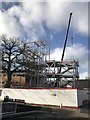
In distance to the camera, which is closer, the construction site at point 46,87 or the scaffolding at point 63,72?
the construction site at point 46,87

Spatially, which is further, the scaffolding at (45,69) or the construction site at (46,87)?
the scaffolding at (45,69)

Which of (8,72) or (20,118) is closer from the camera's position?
(20,118)

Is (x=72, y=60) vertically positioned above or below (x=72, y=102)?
above

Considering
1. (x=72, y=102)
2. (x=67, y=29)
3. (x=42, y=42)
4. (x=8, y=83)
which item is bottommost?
(x=72, y=102)

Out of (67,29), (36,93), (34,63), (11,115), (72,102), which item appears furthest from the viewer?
(67,29)

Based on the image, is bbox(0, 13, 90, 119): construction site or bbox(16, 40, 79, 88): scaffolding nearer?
bbox(0, 13, 90, 119): construction site

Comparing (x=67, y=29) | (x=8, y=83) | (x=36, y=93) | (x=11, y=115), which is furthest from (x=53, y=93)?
(x=67, y=29)

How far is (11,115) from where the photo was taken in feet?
25.7

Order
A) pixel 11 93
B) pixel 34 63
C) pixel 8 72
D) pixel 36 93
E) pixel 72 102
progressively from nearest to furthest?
pixel 72 102, pixel 36 93, pixel 11 93, pixel 8 72, pixel 34 63

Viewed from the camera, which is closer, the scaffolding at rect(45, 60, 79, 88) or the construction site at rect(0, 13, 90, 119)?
the construction site at rect(0, 13, 90, 119)

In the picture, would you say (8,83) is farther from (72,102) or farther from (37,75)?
(72,102)

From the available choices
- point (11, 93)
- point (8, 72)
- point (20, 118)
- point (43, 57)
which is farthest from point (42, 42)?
point (20, 118)

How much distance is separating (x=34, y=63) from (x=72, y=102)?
1126 cm

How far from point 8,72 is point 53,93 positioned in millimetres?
9319
